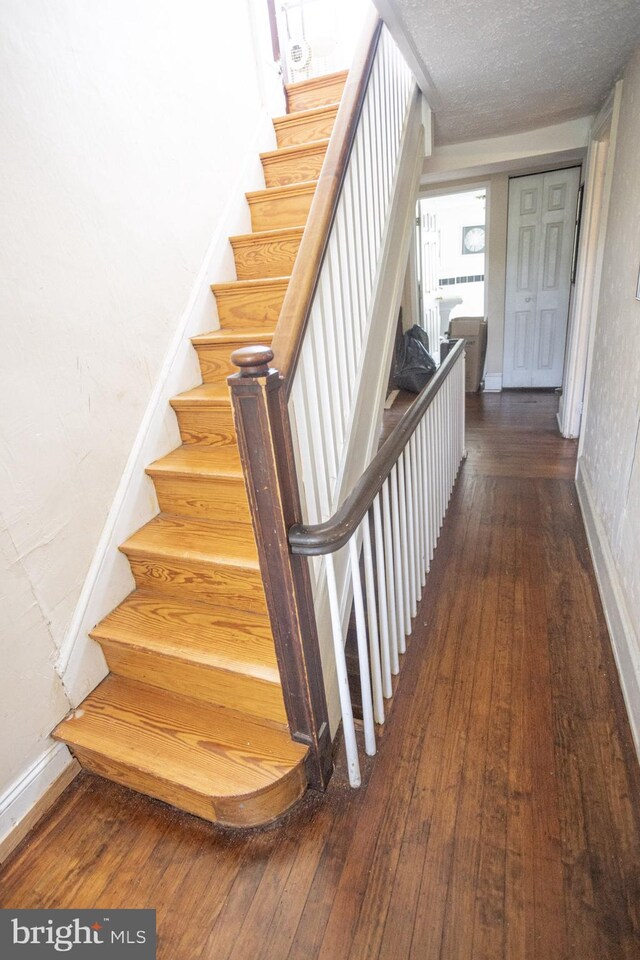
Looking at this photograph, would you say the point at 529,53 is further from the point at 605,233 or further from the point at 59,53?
the point at 59,53

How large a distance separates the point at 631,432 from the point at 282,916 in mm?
1936

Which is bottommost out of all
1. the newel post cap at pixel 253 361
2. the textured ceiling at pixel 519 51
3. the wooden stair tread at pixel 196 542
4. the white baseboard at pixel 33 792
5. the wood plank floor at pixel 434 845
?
the wood plank floor at pixel 434 845

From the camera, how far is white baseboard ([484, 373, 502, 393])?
17.4ft

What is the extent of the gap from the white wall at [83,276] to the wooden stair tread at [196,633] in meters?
0.10

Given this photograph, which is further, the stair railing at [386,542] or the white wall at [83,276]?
the white wall at [83,276]

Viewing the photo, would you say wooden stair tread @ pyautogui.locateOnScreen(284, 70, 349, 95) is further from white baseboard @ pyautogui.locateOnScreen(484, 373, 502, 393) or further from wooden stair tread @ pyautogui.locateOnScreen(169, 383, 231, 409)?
white baseboard @ pyautogui.locateOnScreen(484, 373, 502, 393)

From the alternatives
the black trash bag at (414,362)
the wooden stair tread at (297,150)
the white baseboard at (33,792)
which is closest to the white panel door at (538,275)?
the black trash bag at (414,362)

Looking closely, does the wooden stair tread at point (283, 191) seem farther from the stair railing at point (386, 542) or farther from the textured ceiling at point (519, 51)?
the stair railing at point (386, 542)

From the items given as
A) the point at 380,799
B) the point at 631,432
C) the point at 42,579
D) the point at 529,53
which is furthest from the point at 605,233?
the point at 42,579

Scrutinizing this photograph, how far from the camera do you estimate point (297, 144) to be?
8.44 ft

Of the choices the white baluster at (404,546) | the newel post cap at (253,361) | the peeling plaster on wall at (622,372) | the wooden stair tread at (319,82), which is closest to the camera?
the newel post cap at (253,361)

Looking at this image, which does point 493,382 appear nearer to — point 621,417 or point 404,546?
point 621,417

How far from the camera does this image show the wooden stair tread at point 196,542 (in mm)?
1579

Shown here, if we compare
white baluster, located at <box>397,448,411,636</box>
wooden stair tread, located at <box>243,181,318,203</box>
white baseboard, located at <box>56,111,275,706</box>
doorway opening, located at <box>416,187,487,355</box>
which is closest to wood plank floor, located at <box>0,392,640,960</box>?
white baluster, located at <box>397,448,411,636</box>
